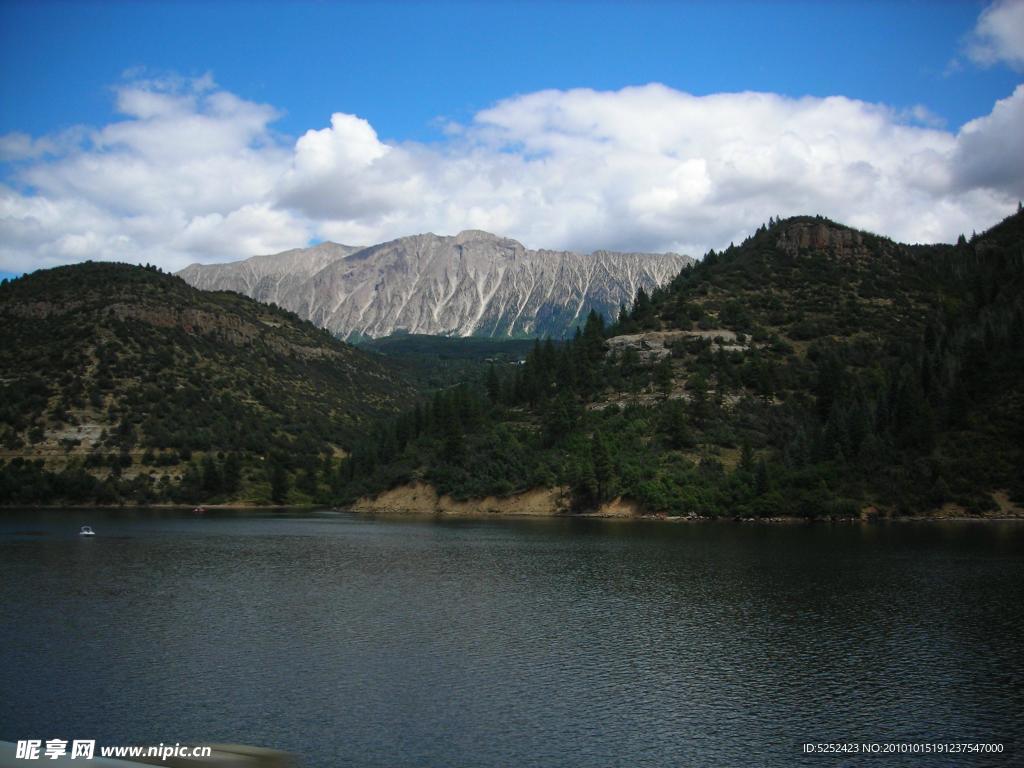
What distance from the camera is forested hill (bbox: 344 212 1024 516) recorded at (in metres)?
131

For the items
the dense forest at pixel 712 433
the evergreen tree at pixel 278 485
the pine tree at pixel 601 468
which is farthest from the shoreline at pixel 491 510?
the pine tree at pixel 601 468

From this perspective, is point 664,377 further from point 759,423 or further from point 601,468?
point 601,468

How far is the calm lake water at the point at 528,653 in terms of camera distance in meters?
32.5

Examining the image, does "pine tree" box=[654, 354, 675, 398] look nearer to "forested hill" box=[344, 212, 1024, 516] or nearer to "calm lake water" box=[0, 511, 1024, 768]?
"forested hill" box=[344, 212, 1024, 516]

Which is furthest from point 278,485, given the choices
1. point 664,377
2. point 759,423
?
point 759,423

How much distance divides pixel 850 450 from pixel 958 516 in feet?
63.9

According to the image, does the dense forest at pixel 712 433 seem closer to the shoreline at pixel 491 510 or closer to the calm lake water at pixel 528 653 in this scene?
the shoreline at pixel 491 510

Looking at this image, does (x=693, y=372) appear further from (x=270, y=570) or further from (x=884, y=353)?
(x=270, y=570)

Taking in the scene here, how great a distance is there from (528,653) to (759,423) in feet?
405

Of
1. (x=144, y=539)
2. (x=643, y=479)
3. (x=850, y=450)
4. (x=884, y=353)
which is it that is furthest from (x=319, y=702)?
(x=884, y=353)

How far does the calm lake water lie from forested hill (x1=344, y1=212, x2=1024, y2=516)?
4446cm

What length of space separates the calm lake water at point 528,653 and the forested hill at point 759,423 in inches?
1750

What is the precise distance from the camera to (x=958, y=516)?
125 m

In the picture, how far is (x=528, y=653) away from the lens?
45.6 m
